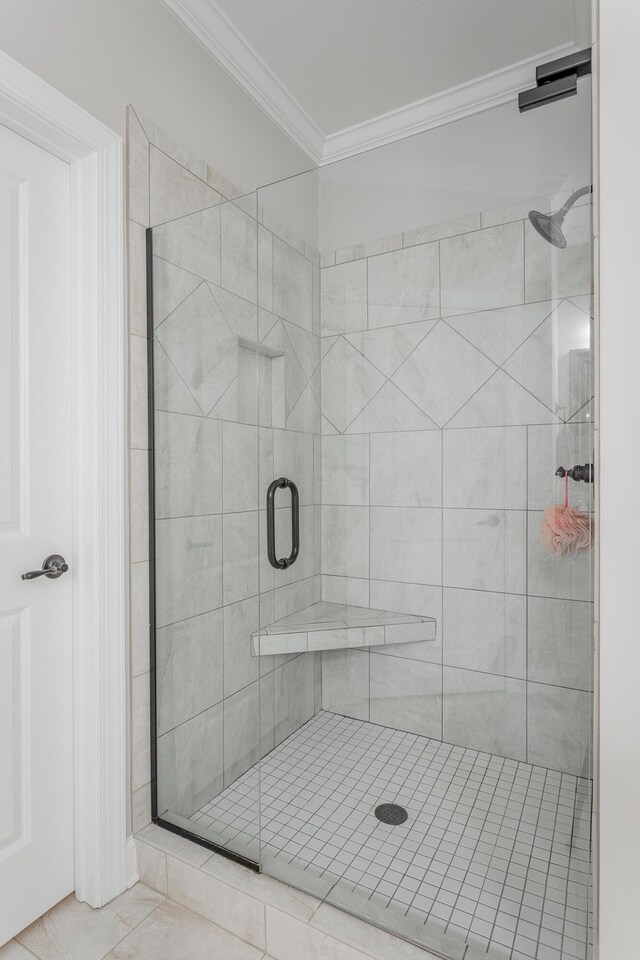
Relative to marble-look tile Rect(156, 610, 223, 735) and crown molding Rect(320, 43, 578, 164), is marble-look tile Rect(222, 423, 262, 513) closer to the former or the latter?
marble-look tile Rect(156, 610, 223, 735)

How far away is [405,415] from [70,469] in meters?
0.92

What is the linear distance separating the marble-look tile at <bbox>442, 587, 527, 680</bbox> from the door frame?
35.9 inches

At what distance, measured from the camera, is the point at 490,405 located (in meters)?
1.18

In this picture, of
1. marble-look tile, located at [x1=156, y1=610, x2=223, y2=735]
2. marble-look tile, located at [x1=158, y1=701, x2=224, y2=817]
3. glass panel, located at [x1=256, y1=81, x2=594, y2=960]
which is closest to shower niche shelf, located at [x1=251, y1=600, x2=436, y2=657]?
glass panel, located at [x1=256, y1=81, x2=594, y2=960]

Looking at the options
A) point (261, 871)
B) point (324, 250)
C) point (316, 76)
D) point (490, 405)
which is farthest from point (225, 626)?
point (316, 76)

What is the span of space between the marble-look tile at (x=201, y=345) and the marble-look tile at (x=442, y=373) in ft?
1.77

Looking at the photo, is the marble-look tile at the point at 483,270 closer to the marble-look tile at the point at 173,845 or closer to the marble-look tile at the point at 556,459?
the marble-look tile at the point at 556,459

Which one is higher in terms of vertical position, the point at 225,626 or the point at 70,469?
the point at 70,469

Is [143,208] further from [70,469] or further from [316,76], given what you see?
[316,76]

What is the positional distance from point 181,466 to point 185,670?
620mm

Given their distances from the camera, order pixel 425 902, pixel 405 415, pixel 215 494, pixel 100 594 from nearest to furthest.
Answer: pixel 425 902 → pixel 405 415 → pixel 100 594 → pixel 215 494

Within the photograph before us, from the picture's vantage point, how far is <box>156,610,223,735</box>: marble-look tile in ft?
5.05

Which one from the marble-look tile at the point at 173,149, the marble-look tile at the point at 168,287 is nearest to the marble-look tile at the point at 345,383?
the marble-look tile at the point at 168,287

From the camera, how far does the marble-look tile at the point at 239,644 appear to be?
1434mm
